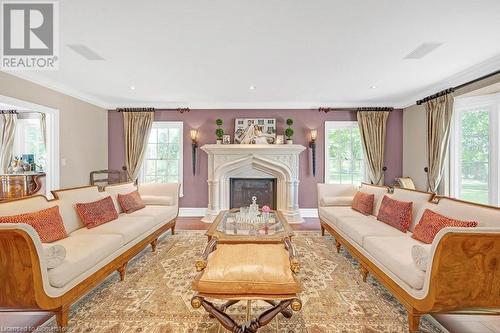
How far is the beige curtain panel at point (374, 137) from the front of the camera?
539 cm

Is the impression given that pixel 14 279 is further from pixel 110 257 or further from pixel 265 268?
pixel 265 268

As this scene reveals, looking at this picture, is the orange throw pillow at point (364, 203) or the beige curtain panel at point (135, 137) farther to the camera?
the beige curtain panel at point (135, 137)

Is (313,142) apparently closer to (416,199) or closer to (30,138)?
(416,199)

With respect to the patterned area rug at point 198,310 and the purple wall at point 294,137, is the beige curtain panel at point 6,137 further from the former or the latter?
the patterned area rug at point 198,310

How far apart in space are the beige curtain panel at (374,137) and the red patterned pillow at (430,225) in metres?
3.04

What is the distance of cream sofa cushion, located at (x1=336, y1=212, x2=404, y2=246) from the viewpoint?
2.73 m

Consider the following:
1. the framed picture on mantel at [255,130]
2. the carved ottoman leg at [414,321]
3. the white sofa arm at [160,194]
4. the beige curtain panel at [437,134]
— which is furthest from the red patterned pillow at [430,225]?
the white sofa arm at [160,194]

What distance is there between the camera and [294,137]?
5562 mm

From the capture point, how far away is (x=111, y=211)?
3.27 meters

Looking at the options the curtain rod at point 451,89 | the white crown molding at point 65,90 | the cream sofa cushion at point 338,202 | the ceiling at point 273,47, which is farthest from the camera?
the cream sofa cushion at point 338,202

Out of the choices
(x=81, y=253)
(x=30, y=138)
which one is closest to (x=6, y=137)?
(x=30, y=138)

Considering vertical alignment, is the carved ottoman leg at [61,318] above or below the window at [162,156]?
below

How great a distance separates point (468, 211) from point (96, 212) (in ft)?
13.5

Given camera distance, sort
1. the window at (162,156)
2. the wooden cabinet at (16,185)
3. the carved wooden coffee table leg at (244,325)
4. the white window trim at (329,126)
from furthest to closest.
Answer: the window at (162,156)
the white window trim at (329,126)
the wooden cabinet at (16,185)
the carved wooden coffee table leg at (244,325)
